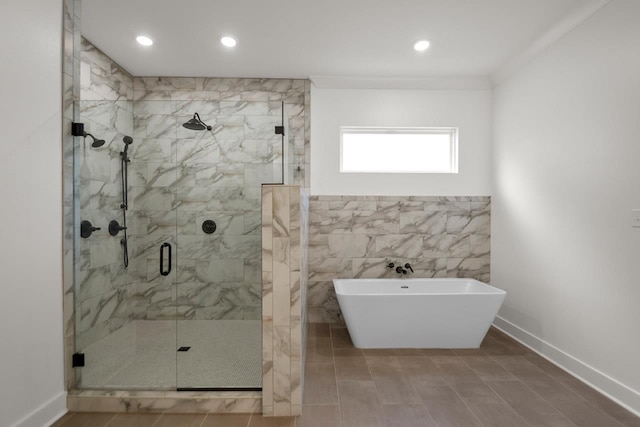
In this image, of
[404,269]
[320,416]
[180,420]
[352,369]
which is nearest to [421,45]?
[404,269]

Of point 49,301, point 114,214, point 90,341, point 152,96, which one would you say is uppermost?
point 152,96

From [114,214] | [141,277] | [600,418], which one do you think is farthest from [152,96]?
[600,418]

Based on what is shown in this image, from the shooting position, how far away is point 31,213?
1.93 meters

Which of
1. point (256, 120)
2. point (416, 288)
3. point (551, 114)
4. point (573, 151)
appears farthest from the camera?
point (416, 288)

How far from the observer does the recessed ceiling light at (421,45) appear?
10.0 feet

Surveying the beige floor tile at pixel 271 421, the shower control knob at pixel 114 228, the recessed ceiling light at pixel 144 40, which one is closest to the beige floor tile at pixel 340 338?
the beige floor tile at pixel 271 421

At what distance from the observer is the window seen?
4102 millimetres

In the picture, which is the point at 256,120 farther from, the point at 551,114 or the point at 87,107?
the point at 551,114

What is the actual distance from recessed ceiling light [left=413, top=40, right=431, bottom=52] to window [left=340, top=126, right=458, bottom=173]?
3.46ft

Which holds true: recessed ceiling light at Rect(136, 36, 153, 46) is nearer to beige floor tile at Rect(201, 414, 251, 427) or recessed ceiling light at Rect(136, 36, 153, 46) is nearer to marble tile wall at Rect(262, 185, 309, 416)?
marble tile wall at Rect(262, 185, 309, 416)

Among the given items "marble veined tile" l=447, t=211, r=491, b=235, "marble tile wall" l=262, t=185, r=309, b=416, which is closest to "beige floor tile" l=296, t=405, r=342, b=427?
"marble tile wall" l=262, t=185, r=309, b=416

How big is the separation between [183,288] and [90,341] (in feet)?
2.40

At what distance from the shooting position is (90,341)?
2.33 m

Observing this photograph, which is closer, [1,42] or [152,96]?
[1,42]
